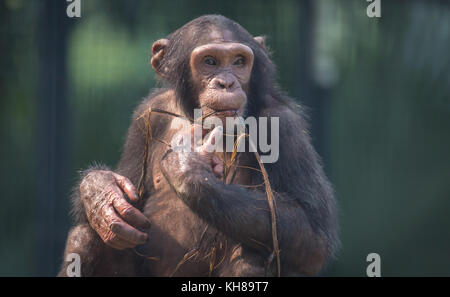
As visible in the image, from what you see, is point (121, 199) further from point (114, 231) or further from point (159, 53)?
point (159, 53)

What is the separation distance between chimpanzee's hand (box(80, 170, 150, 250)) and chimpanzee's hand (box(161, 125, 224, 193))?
0.29m

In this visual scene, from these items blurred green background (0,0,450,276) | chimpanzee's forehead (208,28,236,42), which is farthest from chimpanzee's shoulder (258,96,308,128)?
blurred green background (0,0,450,276)

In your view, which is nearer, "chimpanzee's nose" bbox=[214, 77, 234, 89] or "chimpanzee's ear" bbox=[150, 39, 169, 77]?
Result: "chimpanzee's nose" bbox=[214, 77, 234, 89]

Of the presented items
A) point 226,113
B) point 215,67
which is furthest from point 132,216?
point 215,67

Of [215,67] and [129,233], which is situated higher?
[215,67]

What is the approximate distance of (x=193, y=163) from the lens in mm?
3074

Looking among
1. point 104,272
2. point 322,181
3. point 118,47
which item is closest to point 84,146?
point 118,47

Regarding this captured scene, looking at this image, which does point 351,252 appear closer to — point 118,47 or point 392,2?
point 392,2

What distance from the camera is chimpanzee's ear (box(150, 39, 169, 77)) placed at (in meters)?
3.90

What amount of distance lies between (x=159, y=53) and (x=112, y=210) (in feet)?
3.55

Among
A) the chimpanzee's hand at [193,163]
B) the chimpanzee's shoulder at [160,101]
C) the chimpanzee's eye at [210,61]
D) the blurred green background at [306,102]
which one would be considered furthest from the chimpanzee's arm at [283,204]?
the blurred green background at [306,102]

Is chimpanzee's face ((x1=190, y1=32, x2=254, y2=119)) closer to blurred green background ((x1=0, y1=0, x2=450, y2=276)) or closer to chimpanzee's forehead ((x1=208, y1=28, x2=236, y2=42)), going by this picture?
chimpanzee's forehead ((x1=208, y1=28, x2=236, y2=42))

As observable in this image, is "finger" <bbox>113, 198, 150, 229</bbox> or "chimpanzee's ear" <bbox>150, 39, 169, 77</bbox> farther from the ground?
"chimpanzee's ear" <bbox>150, 39, 169, 77</bbox>

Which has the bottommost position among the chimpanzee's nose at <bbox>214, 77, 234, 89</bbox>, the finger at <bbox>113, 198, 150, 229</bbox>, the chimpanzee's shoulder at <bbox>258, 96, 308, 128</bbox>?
the finger at <bbox>113, 198, 150, 229</bbox>
